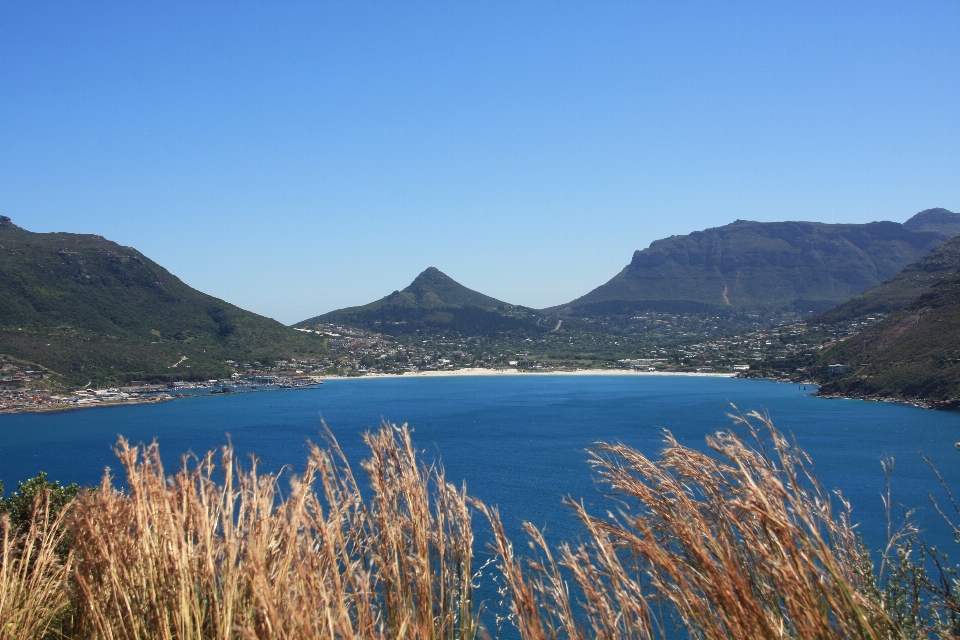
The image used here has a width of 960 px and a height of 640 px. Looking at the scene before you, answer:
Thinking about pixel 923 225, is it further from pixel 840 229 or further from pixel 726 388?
pixel 726 388

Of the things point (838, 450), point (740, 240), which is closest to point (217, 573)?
point (838, 450)

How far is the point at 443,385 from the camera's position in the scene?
85.1 m

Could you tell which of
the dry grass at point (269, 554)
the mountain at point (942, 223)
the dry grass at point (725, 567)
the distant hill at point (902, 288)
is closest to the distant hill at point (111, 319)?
the dry grass at point (269, 554)

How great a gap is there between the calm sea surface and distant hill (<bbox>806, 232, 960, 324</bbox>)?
24.8 metres

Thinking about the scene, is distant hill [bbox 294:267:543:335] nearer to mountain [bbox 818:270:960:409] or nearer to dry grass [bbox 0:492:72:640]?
mountain [bbox 818:270:960:409]

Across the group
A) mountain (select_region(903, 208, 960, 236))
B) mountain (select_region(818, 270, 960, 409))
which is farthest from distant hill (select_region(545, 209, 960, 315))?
mountain (select_region(818, 270, 960, 409))

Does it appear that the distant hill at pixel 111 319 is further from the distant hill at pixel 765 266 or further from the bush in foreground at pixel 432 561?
the distant hill at pixel 765 266

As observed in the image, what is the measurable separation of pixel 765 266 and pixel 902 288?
91401 millimetres

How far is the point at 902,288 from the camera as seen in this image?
3401 inches

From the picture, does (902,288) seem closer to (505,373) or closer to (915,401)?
(915,401)

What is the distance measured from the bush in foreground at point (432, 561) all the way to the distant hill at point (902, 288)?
91.6 meters

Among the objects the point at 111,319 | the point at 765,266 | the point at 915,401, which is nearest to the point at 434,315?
the point at 111,319

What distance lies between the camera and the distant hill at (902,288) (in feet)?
272

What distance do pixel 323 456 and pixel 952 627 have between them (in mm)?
3054
